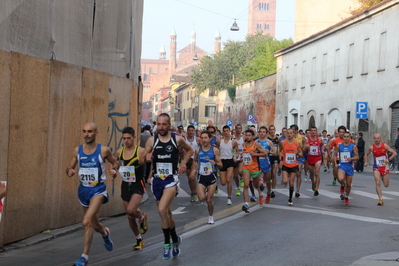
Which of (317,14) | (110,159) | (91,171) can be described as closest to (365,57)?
(317,14)

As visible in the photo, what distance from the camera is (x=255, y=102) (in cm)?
6128

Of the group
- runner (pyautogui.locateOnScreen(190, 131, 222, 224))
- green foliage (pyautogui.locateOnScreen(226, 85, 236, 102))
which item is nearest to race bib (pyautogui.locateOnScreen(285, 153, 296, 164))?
runner (pyautogui.locateOnScreen(190, 131, 222, 224))

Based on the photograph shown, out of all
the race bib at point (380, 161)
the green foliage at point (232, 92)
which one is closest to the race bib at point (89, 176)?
the race bib at point (380, 161)

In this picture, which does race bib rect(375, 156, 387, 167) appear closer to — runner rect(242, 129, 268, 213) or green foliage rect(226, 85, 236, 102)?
runner rect(242, 129, 268, 213)

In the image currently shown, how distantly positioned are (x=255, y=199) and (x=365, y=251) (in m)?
6.77

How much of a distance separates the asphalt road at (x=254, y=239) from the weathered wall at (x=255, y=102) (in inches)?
1680

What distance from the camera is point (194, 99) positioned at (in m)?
100

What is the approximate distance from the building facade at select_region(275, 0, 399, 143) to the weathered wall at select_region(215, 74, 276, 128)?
3061 millimetres

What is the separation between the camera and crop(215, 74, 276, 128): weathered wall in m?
57.1

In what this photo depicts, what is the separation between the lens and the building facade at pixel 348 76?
3384 centimetres

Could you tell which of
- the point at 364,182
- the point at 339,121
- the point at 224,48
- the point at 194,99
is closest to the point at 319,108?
the point at 339,121

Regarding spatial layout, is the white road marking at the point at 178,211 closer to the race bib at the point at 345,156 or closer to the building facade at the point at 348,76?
the race bib at the point at 345,156

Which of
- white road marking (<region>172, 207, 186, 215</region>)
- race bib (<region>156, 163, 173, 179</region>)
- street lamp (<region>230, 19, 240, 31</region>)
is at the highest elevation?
street lamp (<region>230, 19, 240, 31</region>)

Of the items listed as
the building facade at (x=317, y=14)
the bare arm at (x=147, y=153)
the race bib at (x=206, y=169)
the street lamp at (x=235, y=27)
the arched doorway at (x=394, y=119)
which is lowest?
the race bib at (x=206, y=169)
